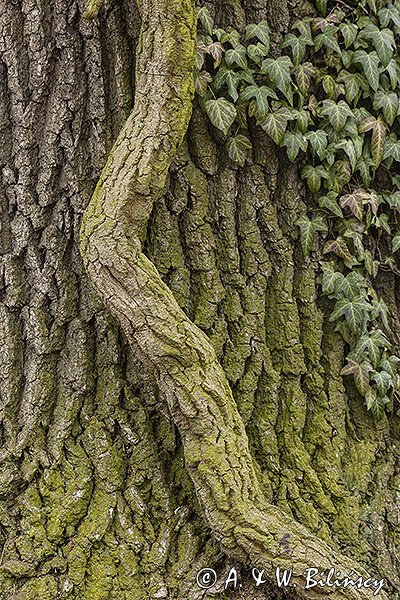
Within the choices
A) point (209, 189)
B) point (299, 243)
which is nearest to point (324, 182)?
point (299, 243)

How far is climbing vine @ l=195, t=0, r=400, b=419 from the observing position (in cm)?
219

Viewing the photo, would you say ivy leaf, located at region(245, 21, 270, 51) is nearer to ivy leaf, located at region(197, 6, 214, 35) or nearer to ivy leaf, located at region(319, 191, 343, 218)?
ivy leaf, located at region(197, 6, 214, 35)

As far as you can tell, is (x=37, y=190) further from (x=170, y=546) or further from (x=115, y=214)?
(x=170, y=546)

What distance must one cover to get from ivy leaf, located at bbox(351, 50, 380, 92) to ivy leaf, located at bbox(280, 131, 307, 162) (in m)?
0.31

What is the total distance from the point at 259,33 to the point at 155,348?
39.5 inches

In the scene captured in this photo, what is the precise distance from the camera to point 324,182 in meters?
2.32

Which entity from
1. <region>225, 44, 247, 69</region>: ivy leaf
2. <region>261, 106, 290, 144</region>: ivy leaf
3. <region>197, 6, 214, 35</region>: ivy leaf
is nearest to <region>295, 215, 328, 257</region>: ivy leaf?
<region>261, 106, 290, 144</region>: ivy leaf

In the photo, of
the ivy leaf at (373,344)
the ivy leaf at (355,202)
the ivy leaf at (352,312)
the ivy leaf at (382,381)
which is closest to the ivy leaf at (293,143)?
the ivy leaf at (355,202)

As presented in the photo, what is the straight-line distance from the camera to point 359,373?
231cm

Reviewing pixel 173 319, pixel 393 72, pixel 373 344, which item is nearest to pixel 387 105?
pixel 393 72

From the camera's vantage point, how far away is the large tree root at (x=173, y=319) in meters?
1.94

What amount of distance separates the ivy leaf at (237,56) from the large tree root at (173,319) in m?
0.18

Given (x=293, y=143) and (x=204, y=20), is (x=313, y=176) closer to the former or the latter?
(x=293, y=143)

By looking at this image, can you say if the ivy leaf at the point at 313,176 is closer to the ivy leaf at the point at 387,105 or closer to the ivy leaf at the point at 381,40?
the ivy leaf at the point at 387,105
